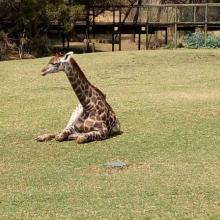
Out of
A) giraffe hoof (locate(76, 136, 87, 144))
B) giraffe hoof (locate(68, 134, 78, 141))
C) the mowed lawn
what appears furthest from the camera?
giraffe hoof (locate(68, 134, 78, 141))

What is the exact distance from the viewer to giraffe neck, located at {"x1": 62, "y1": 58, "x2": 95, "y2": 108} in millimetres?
8289

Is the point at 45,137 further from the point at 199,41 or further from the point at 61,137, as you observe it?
the point at 199,41

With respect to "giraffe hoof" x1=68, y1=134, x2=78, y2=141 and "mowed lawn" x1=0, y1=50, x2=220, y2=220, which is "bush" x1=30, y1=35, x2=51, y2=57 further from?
"giraffe hoof" x1=68, y1=134, x2=78, y2=141

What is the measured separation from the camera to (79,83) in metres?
8.39

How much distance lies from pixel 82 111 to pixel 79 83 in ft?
1.36

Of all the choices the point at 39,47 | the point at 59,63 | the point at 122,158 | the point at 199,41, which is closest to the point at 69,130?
the point at 59,63

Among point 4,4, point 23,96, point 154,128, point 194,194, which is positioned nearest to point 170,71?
point 23,96

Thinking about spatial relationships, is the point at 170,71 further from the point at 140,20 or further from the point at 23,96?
the point at 140,20

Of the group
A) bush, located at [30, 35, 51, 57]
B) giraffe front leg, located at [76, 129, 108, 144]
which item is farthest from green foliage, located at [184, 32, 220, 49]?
giraffe front leg, located at [76, 129, 108, 144]

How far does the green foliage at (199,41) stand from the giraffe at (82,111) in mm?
17506

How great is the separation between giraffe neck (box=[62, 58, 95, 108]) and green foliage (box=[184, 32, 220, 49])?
17551 millimetres

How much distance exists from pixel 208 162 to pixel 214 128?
211 cm

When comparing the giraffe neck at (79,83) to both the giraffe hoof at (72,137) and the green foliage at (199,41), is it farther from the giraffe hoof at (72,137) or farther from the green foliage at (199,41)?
the green foliage at (199,41)

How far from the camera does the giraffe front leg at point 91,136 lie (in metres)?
8.19
